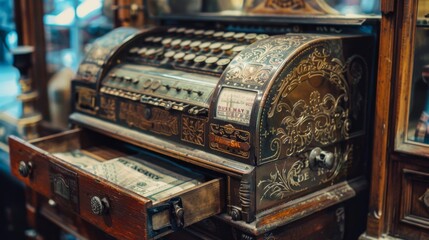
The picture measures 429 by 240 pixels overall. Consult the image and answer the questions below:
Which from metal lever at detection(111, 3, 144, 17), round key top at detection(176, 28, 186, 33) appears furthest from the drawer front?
metal lever at detection(111, 3, 144, 17)

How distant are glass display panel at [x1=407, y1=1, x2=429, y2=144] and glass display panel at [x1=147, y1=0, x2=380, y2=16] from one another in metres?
0.31

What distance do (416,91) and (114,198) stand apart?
111cm

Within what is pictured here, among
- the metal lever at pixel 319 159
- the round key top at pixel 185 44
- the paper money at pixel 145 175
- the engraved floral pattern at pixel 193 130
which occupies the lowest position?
the paper money at pixel 145 175

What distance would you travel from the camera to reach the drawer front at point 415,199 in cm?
181

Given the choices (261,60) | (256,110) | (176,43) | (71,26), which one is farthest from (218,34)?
(71,26)

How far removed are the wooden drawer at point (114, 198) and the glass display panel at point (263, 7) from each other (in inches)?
28.7

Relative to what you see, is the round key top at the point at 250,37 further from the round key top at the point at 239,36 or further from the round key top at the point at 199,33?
the round key top at the point at 199,33

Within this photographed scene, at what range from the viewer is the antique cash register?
5.27ft

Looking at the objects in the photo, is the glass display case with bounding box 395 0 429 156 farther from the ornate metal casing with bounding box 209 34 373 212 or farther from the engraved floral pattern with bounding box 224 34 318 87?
the engraved floral pattern with bounding box 224 34 318 87

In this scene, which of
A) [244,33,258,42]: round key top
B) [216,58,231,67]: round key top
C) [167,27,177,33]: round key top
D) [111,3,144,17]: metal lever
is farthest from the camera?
[111,3,144,17]: metal lever

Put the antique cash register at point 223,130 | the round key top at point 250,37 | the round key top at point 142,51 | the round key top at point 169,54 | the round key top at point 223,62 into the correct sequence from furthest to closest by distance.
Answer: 1. the round key top at point 142,51
2. the round key top at point 169,54
3. the round key top at point 250,37
4. the round key top at point 223,62
5. the antique cash register at point 223,130

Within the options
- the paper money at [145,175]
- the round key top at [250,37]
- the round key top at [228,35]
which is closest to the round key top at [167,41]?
the round key top at [228,35]

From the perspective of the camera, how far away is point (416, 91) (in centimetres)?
195

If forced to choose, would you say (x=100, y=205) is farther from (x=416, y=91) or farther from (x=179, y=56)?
(x=416, y=91)
